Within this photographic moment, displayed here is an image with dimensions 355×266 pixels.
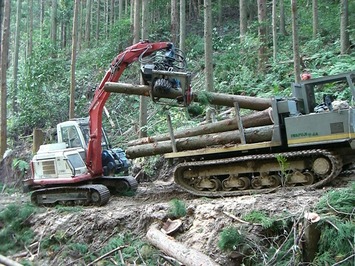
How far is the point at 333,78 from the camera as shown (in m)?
7.93

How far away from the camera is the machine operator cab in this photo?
10.8m

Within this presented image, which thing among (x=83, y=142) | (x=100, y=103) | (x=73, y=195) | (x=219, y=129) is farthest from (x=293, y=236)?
(x=83, y=142)

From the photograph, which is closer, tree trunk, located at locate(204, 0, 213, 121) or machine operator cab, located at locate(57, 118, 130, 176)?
machine operator cab, located at locate(57, 118, 130, 176)

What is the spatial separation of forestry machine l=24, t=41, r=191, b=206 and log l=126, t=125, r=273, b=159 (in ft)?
2.48

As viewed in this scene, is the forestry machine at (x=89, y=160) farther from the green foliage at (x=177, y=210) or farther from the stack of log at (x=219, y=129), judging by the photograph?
the green foliage at (x=177, y=210)

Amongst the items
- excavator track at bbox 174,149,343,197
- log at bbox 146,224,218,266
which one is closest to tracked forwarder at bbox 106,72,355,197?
excavator track at bbox 174,149,343,197

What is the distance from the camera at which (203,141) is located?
369 inches

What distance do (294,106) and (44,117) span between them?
1345cm

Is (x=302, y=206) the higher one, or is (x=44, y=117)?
(x=44, y=117)

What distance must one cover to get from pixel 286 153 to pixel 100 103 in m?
4.84

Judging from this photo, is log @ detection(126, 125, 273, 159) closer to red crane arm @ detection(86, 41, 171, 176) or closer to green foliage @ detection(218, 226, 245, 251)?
red crane arm @ detection(86, 41, 171, 176)

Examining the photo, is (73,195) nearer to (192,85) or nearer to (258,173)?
(258,173)

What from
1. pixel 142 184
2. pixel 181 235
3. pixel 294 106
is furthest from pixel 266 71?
pixel 181 235

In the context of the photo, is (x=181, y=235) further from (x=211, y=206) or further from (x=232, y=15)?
(x=232, y=15)
